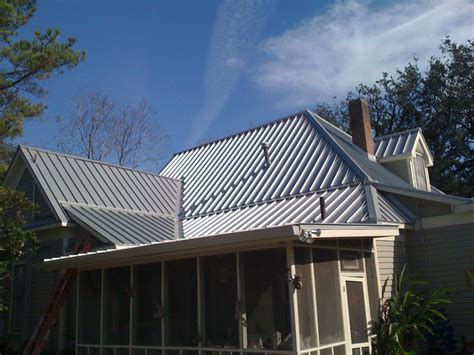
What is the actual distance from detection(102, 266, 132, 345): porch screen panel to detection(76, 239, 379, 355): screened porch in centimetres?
2

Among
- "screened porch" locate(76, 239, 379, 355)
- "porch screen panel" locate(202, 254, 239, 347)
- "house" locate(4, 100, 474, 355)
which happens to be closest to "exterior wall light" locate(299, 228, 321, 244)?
"house" locate(4, 100, 474, 355)

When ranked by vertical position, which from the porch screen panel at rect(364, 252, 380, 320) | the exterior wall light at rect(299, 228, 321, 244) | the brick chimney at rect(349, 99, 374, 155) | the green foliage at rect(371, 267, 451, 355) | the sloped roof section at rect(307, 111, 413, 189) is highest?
the brick chimney at rect(349, 99, 374, 155)

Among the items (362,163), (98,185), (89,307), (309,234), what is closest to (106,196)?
(98,185)

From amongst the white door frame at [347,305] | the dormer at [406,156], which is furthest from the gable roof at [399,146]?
the white door frame at [347,305]

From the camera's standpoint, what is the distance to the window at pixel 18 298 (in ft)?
55.9

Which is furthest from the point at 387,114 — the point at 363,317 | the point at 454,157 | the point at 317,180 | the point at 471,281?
the point at 363,317

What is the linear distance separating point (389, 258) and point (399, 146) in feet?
20.7

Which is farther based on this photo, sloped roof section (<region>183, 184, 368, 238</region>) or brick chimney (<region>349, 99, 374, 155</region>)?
brick chimney (<region>349, 99, 374, 155</region>)

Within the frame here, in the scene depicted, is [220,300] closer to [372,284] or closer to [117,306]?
[117,306]

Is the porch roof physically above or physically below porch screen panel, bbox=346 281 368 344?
above

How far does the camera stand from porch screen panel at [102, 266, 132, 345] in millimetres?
11633

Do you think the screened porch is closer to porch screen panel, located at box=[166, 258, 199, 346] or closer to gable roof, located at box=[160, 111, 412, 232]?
porch screen panel, located at box=[166, 258, 199, 346]

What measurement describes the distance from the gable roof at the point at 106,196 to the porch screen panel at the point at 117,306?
1.86 m

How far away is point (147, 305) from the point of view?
1127 centimetres
